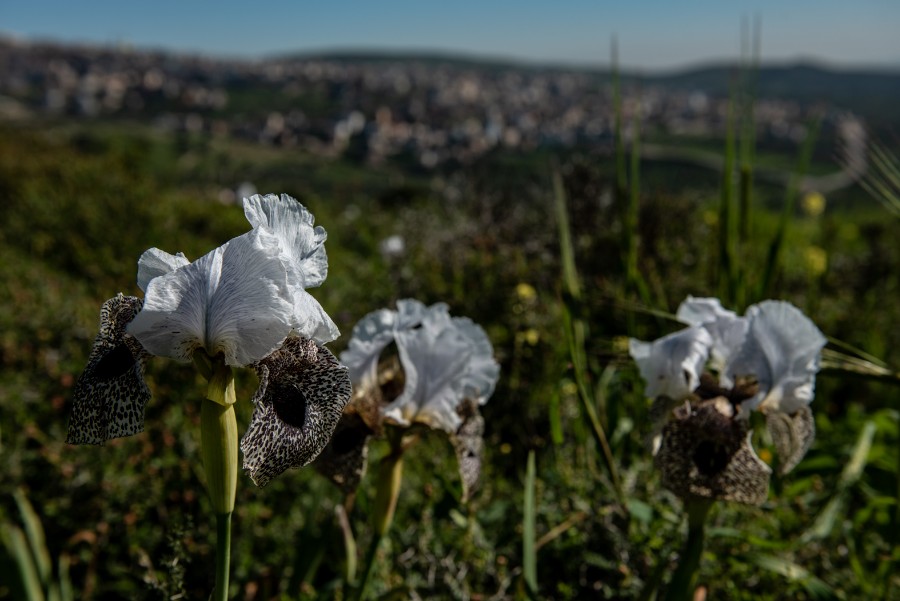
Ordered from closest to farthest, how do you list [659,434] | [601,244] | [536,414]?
[659,434], [536,414], [601,244]

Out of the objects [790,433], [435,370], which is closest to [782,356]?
[790,433]

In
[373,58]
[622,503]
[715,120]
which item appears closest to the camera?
[622,503]

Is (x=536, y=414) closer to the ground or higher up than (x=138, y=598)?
closer to the ground

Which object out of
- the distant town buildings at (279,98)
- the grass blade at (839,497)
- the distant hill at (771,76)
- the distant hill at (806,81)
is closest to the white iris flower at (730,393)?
the grass blade at (839,497)

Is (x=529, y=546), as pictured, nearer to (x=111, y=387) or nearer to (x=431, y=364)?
(x=431, y=364)

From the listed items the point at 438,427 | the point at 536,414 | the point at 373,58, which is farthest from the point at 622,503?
the point at 373,58

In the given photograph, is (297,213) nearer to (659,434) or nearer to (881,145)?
(659,434)

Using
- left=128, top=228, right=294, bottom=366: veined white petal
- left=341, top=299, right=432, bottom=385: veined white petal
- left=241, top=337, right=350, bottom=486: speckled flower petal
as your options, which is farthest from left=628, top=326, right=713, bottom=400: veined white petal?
left=128, top=228, right=294, bottom=366: veined white petal
